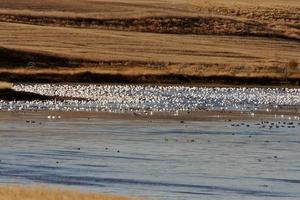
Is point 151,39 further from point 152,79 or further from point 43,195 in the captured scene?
point 43,195

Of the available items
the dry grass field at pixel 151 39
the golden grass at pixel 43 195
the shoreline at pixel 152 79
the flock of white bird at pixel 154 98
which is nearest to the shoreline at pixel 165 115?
the flock of white bird at pixel 154 98

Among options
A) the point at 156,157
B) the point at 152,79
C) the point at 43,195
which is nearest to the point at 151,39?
the point at 152,79

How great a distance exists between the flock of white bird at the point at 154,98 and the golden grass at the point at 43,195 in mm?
25724

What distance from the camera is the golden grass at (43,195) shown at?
827 inches

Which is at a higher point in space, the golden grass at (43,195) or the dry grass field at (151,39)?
the golden grass at (43,195)

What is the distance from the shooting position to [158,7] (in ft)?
374

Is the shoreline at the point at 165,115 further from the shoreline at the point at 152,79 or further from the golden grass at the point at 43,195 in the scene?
the golden grass at the point at 43,195

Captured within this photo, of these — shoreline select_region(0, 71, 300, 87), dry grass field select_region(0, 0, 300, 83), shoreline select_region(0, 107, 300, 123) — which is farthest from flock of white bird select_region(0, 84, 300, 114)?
dry grass field select_region(0, 0, 300, 83)

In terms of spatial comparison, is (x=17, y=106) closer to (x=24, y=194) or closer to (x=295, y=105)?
(x=295, y=105)

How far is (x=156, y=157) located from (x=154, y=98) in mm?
27838

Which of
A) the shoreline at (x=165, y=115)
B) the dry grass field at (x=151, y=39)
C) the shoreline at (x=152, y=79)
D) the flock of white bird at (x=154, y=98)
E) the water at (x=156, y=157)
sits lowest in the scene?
the dry grass field at (x=151, y=39)

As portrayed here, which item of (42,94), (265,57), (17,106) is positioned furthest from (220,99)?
(265,57)

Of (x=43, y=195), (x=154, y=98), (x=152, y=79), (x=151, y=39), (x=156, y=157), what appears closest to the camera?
(x=43, y=195)

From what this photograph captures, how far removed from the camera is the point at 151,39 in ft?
303
